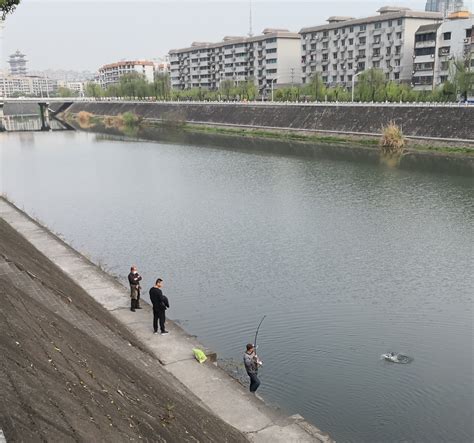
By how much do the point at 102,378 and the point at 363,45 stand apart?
300 feet

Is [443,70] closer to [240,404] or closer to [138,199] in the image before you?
[138,199]

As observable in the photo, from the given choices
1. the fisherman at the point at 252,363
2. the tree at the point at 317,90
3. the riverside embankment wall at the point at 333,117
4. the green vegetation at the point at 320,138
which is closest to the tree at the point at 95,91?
the riverside embankment wall at the point at 333,117

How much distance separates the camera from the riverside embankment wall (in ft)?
181

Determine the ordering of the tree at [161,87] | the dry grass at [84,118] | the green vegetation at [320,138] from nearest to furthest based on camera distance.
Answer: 1. the green vegetation at [320,138]
2. the dry grass at [84,118]
3. the tree at [161,87]

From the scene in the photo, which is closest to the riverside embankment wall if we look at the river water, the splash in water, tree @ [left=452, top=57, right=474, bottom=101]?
tree @ [left=452, top=57, right=474, bottom=101]

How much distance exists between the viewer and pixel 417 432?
10.5m

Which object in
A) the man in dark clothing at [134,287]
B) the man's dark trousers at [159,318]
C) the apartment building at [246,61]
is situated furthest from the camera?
the apartment building at [246,61]

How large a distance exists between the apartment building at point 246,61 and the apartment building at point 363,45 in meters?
7.11

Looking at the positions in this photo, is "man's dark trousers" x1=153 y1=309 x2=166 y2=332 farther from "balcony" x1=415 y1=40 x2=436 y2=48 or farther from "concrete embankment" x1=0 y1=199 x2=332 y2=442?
"balcony" x1=415 y1=40 x2=436 y2=48

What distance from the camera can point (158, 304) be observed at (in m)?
12.5

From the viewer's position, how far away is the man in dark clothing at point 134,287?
13.9 metres

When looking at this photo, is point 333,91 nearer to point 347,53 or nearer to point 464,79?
point 347,53

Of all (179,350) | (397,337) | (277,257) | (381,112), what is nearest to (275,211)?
(277,257)

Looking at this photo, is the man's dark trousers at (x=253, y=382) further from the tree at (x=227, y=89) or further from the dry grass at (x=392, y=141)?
the tree at (x=227, y=89)
